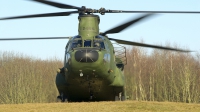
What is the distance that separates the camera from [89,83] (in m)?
19.8

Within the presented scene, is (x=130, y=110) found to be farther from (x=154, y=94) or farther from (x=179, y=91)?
(x=154, y=94)

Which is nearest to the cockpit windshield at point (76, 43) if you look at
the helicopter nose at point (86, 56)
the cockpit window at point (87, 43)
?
the cockpit window at point (87, 43)

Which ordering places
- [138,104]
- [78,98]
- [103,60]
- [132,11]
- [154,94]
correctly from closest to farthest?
[138,104] → [132,11] → [103,60] → [78,98] → [154,94]

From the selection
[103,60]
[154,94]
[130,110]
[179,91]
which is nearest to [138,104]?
[130,110]

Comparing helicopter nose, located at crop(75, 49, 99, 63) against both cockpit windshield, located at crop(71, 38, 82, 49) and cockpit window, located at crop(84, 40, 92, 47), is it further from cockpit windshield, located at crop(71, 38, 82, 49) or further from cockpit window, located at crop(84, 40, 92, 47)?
cockpit windshield, located at crop(71, 38, 82, 49)

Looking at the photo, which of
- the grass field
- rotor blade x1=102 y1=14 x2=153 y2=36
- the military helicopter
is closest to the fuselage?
the military helicopter

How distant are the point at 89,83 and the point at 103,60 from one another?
1464 mm

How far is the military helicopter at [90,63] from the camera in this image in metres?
18.9

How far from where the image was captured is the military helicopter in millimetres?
18938

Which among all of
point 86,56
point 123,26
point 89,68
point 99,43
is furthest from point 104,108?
point 123,26

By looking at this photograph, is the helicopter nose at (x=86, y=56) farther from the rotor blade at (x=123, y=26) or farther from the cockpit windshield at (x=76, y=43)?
the rotor blade at (x=123, y=26)

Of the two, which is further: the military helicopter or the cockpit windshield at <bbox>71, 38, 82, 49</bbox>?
the cockpit windshield at <bbox>71, 38, 82, 49</bbox>

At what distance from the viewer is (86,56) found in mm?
18797

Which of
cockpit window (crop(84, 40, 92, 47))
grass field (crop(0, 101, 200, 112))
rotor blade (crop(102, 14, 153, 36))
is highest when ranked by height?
rotor blade (crop(102, 14, 153, 36))
